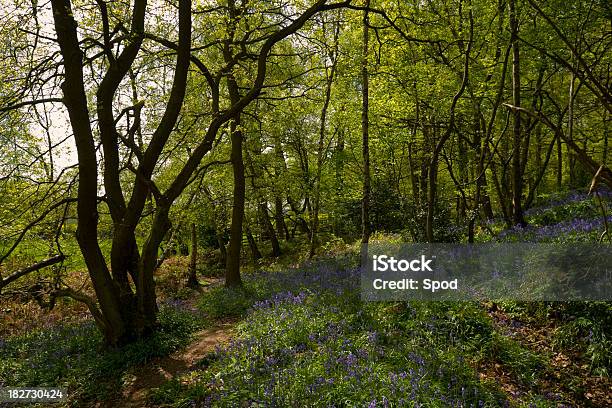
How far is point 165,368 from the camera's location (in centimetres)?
757

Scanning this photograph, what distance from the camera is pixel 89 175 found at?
320 inches

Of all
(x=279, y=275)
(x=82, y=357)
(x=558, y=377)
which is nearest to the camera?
(x=558, y=377)

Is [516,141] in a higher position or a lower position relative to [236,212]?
higher

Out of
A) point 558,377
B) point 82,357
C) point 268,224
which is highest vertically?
point 268,224

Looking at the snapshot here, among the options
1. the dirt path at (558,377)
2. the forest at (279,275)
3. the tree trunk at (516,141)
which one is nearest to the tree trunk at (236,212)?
the forest at (279,275)

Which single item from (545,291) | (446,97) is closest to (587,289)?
(545,291)

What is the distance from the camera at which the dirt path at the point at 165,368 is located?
21.7 ft

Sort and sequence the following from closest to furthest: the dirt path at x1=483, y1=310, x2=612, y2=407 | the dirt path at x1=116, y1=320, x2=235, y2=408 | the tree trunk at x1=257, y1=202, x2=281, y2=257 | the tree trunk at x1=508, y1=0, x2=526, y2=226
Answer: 1. the dirt path at x1=483, y1=310, x2=612, y2=407
2. the dirt path at x1=116, y1=320, x2=235, y2=408
3. the tree trunk at x1=508, y1=0, x2=526, y2=226
4. the tree trunk at x1=257, y1=202, x2=281, y2=257

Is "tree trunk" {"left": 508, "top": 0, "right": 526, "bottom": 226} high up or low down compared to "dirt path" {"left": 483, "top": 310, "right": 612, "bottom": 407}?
up

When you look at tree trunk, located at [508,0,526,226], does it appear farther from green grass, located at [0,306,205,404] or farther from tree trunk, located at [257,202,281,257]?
tree trunk, located at [257,202,281,257]

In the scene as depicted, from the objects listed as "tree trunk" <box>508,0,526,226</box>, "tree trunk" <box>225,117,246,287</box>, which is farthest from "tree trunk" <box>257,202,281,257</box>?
"tree trunk" <box>508,0,526,226</box>

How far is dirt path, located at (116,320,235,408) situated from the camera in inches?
261

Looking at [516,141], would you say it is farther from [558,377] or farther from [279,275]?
[279,275]

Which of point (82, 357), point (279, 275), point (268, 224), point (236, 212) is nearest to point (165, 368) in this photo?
point (82, 357)
